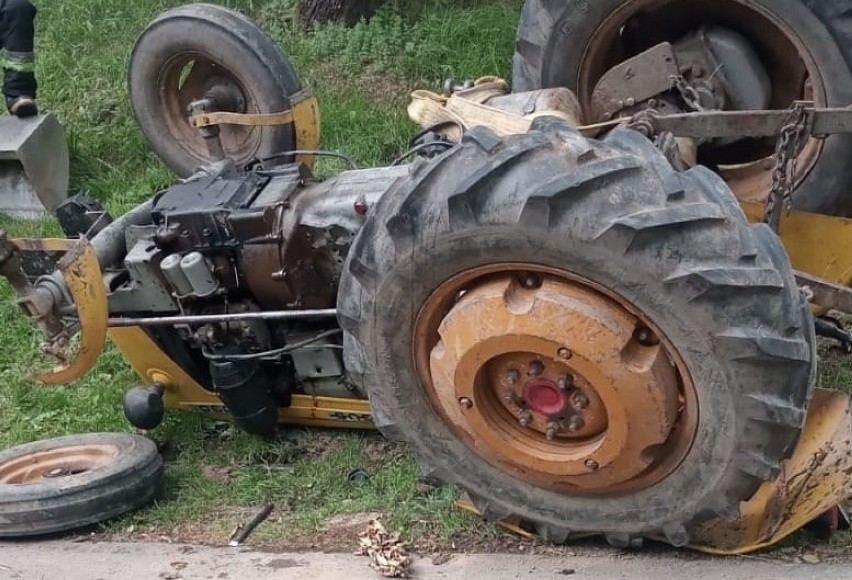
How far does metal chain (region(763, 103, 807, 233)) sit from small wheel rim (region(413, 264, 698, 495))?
0.84 meters

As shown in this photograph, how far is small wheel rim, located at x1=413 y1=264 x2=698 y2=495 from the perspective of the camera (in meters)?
2.68

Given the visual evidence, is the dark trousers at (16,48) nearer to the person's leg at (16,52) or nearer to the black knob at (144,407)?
the person's leg at (16,52)

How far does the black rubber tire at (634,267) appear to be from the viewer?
2.56 m

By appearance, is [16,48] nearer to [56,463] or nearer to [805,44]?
[56,463]

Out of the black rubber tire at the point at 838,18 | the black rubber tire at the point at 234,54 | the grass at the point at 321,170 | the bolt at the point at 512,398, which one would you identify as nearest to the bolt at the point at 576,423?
the bolt at the point at 512,398

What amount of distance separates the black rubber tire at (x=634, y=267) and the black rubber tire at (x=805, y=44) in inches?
43.9

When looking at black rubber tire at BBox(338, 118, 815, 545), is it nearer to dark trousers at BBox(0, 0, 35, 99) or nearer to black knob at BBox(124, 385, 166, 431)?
black knob at BBox(124, 385, 166, 431)

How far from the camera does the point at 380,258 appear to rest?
2.88 m

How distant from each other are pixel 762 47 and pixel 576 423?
1.78 m

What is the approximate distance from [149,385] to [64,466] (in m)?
0.42

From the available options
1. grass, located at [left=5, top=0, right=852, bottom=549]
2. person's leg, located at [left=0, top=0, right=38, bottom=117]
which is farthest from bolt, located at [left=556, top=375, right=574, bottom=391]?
person's leg, located at [left=0, top=0, right=38, bottom=117]

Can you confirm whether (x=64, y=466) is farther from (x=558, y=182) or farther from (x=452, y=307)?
(x=558, y=182)

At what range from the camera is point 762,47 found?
3959 millimetres

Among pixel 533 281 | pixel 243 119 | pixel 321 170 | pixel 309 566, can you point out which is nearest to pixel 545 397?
pixel 533 281
